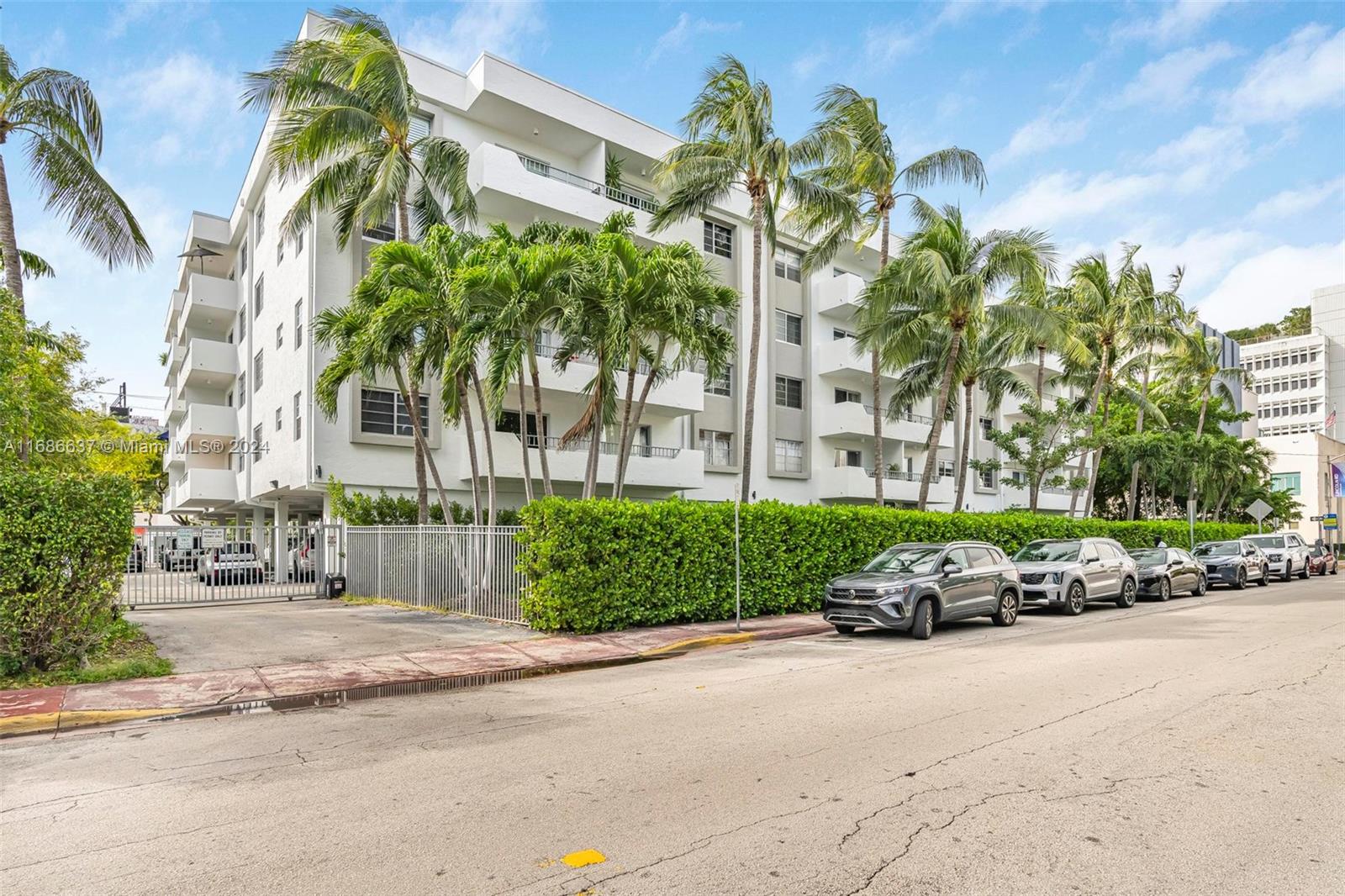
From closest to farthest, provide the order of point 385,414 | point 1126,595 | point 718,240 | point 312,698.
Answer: point 312,698
point 1126,595
point 385,414
point 718,240

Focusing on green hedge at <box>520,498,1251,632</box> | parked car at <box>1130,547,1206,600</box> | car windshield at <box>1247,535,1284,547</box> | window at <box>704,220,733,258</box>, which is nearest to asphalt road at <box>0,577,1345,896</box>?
green hedge at <box>520,498,1251,632</box>

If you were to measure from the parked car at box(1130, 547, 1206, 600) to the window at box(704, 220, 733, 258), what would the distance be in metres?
16.9

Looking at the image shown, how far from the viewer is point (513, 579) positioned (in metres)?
15.1

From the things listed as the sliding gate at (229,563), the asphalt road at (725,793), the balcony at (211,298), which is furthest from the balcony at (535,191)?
the asphalt road at (725,793)

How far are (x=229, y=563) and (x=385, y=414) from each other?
217 inches

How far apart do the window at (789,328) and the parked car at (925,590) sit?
18.9 meters

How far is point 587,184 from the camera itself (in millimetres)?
27734

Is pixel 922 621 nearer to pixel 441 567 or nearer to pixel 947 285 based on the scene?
pixel 441 567

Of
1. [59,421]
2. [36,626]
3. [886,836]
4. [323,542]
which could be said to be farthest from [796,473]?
[886,836]

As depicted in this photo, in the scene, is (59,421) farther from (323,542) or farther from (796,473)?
(796,473)

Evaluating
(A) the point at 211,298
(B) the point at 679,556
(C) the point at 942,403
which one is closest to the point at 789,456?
(C) the point at 942,403

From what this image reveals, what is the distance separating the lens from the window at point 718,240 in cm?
3128

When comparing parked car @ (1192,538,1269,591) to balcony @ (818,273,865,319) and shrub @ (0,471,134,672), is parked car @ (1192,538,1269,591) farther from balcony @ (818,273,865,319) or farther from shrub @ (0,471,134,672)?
shrub @ (0,471,134,672)

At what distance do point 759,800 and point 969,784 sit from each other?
1.46 meters
